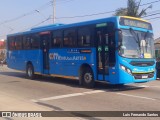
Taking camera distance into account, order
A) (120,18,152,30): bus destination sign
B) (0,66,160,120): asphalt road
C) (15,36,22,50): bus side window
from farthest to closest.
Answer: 1. (15,36,22,50): bus side window
2. (120,18,152,30): bus destination sign
3. (0,66,160,120): asphalt road

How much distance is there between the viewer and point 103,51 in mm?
14469

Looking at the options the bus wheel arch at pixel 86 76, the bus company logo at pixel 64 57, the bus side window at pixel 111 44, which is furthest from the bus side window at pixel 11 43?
the bus side window at pixel 111 44

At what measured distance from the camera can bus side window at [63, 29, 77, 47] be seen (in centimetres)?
1645

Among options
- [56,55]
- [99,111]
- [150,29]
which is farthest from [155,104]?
[56,55]

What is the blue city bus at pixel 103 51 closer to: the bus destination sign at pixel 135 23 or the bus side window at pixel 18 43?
the bus destination sign at pixel 135 23

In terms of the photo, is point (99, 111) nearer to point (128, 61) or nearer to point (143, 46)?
point (128, 61)

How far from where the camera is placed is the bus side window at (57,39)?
17.8 m

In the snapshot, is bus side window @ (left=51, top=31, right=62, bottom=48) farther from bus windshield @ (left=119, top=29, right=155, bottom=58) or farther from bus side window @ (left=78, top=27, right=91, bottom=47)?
bus windshield @ (left=119, top=29, right=155, bottom=58)

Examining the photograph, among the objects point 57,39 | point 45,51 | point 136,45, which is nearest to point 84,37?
point 136,45

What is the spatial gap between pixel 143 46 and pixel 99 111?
582 centimetres

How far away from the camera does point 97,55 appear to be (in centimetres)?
1484

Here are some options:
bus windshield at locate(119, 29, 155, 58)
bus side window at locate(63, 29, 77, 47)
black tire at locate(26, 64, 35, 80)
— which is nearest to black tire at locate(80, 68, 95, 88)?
bus side window at locate(63, 29, 77, 47)

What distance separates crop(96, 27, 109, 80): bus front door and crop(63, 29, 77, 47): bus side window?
193cm

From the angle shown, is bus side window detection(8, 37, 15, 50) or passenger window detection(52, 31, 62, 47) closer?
passenger window detection(52, 31, 62, 47)
